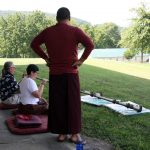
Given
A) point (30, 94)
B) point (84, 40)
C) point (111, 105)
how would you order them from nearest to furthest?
1. point (84, 40)
2. point (30, 94)
3. point (111, 105)

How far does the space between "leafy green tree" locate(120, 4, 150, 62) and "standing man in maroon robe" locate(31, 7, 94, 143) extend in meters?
Result: 46.6

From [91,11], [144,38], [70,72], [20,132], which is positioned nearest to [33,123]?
[20,132]

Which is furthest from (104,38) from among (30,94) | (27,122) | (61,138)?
(61,138)

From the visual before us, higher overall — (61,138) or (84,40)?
(84,40)

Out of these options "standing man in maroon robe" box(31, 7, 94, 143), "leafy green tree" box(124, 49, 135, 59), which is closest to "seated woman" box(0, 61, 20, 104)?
"standing man in maroon robe" box(31, 7, 94, 143)

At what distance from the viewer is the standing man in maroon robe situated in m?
4.82

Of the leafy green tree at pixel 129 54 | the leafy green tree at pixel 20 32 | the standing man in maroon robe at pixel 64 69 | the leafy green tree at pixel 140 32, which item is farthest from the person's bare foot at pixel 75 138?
the leafy green tree at pixel 20 32

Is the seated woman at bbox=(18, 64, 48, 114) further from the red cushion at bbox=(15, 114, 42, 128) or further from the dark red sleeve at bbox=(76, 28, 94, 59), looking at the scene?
the dark red sleeve at bbox=(76, 28, 94, 59)

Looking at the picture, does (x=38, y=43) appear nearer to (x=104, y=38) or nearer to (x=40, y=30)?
(x=40, y=30)

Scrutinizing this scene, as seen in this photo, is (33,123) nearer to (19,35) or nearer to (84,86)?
(84,86)

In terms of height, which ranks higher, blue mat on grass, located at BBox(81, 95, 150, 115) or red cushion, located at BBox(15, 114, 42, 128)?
red cushion, located at BBox(15, 114, 42, 128)

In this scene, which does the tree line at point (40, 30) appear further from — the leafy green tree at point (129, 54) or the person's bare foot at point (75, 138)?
the person's bare foot at point (75, 138)

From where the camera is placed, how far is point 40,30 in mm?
51406

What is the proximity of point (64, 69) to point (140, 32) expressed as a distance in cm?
4777
